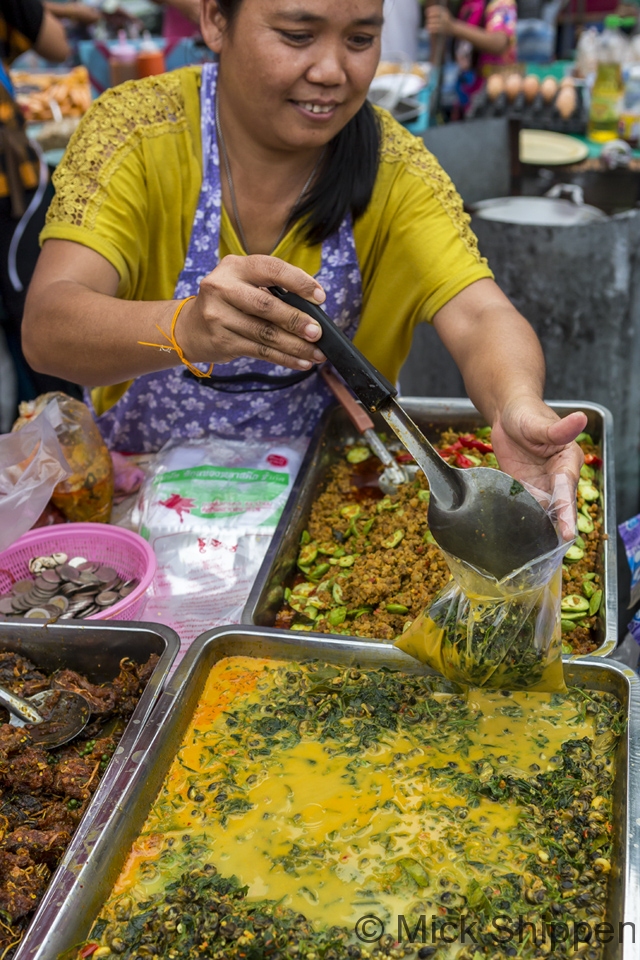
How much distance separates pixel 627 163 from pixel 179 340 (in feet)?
11.4

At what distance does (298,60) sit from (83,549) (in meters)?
1.25

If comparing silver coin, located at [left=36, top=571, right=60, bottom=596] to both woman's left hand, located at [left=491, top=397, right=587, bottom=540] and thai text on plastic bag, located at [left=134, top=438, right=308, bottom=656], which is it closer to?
thai text on plastic bag, located at [left=134, top=438, right=308, bottom=656]

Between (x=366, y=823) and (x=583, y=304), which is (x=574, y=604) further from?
(x=583, y=304)

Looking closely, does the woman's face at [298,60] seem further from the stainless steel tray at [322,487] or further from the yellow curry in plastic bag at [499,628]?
the yellow curry in plastic bag at [499,628]

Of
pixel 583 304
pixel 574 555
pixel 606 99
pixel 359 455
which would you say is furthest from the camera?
pixel 606 99

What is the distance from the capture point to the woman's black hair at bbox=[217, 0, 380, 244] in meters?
2.19

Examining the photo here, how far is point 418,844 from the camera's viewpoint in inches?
53.2

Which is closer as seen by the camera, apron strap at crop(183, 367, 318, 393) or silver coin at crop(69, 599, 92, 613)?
silver coin at crop(69, 599, 92, 613)

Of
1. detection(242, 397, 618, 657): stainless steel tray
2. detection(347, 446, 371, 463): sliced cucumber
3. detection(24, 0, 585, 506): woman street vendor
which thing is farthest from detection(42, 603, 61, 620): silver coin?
detection(347, 446, 371, 463): sliced cucumber

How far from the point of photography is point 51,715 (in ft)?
5.40

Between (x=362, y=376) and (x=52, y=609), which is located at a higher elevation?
(x=362, y=376)

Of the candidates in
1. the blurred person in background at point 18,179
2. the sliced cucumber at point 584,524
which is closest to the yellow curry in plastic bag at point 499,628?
the sliced cucumber at point 584,524

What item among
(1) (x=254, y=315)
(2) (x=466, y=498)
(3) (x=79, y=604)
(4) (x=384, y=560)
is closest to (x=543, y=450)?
(2) (x=466, y=498)

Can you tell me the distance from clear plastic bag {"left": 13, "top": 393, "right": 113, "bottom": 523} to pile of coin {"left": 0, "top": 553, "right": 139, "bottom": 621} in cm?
15
